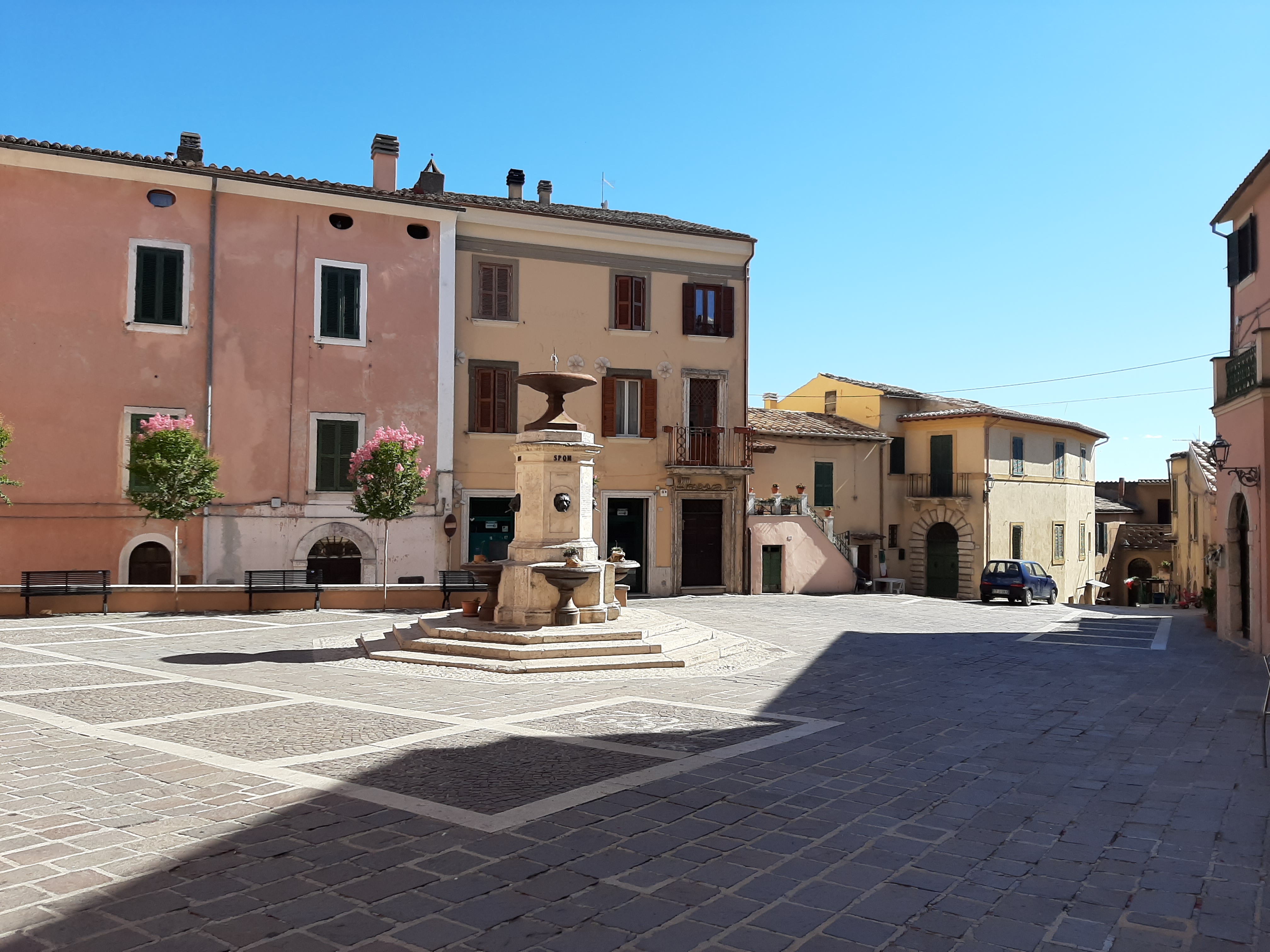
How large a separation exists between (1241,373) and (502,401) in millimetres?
15767

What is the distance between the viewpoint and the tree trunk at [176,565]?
18125mm

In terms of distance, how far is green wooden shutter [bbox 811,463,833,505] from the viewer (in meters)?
32.2

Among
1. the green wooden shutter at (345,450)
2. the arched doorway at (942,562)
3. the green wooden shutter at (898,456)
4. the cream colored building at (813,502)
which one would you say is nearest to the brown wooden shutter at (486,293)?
the green wooden shutter at (345,450)

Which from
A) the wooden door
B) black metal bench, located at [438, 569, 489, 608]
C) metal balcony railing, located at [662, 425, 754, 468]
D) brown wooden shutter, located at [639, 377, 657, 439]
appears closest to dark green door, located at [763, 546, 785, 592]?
the wooden door

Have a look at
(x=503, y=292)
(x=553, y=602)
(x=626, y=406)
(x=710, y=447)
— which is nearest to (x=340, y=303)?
(x=503, y=292)

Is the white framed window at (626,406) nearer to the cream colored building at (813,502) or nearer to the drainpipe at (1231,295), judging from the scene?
the cream colored building at (813,502)

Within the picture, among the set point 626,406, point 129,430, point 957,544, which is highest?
point 626,406

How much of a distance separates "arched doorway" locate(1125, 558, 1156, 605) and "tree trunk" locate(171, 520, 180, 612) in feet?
135

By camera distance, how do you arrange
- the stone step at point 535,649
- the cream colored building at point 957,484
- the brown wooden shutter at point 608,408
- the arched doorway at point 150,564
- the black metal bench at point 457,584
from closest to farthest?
the stone step at point 535,649
the black metal bench at point 457,584
the arched doorway at point 150,564
the brown wooden shutter at point 608,408
the cream colored building at point 957,484

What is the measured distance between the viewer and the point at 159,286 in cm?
2106

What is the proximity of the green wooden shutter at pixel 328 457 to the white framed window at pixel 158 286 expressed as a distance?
359 cm

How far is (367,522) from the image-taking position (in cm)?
2252

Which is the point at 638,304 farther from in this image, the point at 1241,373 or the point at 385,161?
the point at 1241,373

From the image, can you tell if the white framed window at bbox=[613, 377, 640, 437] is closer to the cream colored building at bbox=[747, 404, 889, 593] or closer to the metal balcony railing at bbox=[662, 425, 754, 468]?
the metal balcony railing at bbox=[662, 425, 754, 468]
